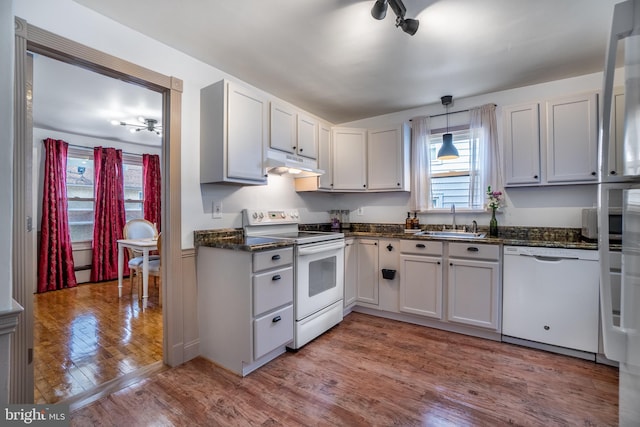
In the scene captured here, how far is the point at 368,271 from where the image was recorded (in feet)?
10.5

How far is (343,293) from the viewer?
10.0 ft

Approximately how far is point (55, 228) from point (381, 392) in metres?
4.95

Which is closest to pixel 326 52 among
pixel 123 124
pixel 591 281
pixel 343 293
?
pixel 343 293

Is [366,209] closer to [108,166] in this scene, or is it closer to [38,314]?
[38,314]

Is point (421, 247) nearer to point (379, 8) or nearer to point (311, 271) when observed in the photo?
point (311, 271)

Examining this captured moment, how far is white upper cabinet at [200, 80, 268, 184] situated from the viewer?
2244mm

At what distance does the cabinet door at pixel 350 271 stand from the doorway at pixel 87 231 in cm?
182

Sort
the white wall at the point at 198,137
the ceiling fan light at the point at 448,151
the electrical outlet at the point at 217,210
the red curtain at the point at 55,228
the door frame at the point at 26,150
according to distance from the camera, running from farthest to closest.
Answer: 1. the red curtain at the point at 55,228
2. the ceiling fan light at the point at 448,151
3. the electrical outlet at the point at 217,210
4. the white wall at the point at 198,137
5. the door frame at the point at 26,150

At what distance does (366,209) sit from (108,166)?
4297 mm

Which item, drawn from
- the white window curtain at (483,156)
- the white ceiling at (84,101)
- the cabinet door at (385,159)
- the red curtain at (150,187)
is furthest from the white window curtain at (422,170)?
the red curtain at (150,187)

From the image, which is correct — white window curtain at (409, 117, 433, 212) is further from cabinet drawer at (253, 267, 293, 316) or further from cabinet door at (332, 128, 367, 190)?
cabinet drawer at (253, 267, 293, 316)

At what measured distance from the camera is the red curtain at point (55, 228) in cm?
411

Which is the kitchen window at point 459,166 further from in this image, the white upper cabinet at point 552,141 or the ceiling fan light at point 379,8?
the ceiling fan light at point 379,8

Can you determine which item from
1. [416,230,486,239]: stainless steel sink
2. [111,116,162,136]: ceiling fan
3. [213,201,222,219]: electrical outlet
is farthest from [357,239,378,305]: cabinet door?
[111,116,162,136]: ceiling fan
